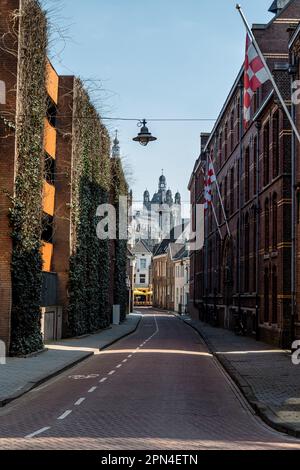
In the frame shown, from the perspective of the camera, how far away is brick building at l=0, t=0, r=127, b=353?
24625 mm

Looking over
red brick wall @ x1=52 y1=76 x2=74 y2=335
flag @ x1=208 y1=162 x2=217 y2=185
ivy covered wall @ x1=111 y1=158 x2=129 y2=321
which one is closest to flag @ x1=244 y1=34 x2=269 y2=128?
red brick wall @ x1=52 y1=76 x2=74 y2=335

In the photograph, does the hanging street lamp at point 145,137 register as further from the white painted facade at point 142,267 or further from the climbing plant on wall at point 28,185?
the white painted facade at point 142,267

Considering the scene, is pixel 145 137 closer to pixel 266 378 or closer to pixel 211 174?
pixel 266 378

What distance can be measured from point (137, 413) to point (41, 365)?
372 inches

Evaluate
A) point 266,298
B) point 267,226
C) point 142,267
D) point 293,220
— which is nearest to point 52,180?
point 267,226

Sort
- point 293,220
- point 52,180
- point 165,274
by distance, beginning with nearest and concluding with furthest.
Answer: point 293,220, point 52,180, point 165,274

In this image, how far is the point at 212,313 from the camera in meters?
57.6

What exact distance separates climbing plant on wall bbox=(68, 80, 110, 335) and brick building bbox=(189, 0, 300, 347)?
8.10 metres

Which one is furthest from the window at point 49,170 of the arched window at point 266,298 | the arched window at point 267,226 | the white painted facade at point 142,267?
the white painted facade at point 142,267

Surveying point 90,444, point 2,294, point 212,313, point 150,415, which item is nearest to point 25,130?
point 2,294

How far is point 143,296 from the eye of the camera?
143 meters

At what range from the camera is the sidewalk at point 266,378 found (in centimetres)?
1308

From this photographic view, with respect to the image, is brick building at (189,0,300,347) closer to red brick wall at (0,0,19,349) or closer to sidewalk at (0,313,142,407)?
sidewalk at (0,313,142,407)
